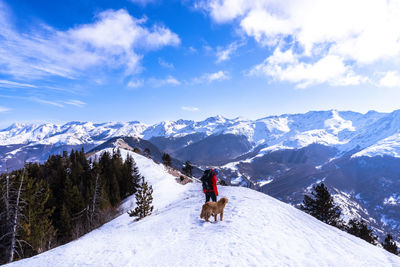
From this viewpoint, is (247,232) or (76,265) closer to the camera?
(76,265)

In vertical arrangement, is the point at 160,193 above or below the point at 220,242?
below

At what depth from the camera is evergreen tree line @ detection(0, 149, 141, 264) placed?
81.0ft

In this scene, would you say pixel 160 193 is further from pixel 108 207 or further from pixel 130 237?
pixel 130 237

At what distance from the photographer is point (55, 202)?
46.7 metres

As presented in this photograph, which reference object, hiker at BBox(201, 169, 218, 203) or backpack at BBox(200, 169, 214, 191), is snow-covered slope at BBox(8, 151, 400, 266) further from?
backpack at BBox(200, 169, 214, 191)

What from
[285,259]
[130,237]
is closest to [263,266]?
[285,259]

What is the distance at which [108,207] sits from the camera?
144 ft

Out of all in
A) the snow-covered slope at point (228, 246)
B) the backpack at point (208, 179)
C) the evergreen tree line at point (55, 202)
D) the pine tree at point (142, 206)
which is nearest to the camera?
the snow-covered slope at point (228, 246)

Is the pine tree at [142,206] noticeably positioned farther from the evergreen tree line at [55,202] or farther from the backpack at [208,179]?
the backpack at [208,179]

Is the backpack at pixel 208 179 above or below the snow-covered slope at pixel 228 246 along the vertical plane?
above

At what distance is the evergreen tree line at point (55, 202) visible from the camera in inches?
973

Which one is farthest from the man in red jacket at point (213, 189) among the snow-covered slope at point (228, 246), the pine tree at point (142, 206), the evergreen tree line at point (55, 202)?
the evergreen tree line at point (55, 202)

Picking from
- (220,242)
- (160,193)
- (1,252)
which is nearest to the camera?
(220,242)

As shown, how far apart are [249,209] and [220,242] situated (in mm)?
5816
